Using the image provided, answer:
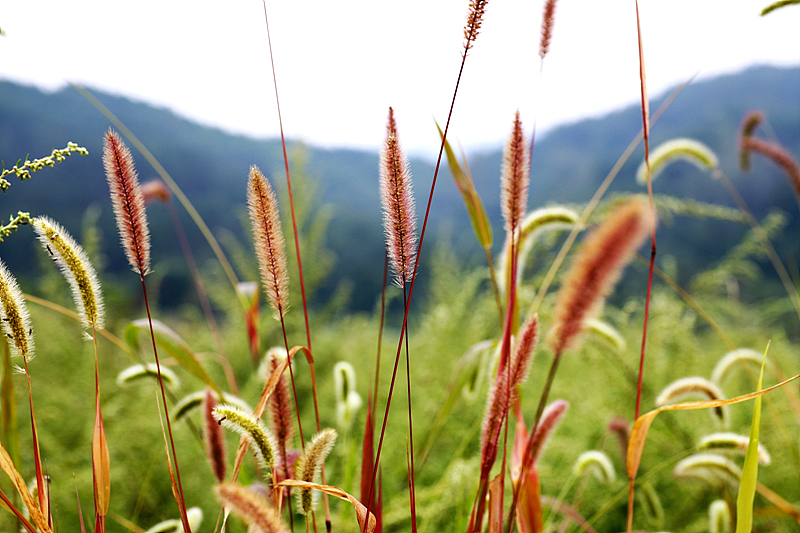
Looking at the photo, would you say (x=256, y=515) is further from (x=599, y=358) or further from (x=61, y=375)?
(x=61, y=375)

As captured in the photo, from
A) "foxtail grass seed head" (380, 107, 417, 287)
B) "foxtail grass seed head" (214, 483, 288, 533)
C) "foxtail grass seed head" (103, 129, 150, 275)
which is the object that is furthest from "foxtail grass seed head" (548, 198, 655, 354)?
"foxtail grass seed head" (103, 129, 150, 275)

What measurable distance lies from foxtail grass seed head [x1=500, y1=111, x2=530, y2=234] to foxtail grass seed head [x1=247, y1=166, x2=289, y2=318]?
0.20 metres

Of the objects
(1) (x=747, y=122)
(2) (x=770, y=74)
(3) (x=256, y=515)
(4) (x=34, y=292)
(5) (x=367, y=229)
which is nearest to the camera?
(3) (x=256, y=515)

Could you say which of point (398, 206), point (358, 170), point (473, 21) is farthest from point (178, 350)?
point (358, 170)

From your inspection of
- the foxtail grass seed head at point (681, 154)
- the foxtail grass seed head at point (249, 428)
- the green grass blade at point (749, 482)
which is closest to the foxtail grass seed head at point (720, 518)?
the green grass blade at point (749, 482)

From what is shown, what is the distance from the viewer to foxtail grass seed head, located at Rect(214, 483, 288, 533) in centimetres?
23

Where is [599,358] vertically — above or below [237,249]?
below

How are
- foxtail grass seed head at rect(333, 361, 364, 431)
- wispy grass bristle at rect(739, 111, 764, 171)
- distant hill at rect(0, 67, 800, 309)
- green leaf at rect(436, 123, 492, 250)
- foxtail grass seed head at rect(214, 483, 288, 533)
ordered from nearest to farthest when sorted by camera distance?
foxtail grass seed head at rect(214, 483, 288, 533)
green leaf at rect(436, 123, 492, 250)
foxtail grass seed head at rect(333, 361, 364, 431)
wispy grass bristle at rect(739, 111, 764, 171)
distant hill at rect(0, 67, 800, 309)

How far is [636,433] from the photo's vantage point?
0.38m

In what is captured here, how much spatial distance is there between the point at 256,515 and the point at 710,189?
630 cm

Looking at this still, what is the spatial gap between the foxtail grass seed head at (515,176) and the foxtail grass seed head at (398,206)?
0.30 ft

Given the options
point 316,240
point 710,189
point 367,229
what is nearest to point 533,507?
point 316,240

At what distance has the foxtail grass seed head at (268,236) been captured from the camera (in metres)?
0.33

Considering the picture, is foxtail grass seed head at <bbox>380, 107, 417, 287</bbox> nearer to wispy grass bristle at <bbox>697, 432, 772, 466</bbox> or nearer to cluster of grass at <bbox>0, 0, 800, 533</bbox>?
cluster of grass at <bbox>0, 0, 800, 533</bbox>
